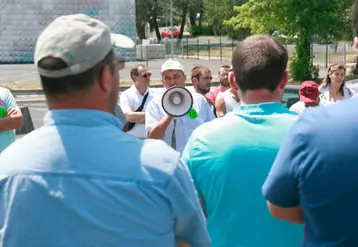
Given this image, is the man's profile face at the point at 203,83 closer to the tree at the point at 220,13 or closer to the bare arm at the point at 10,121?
the bare arm at the point at 10,121

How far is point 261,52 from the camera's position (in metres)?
2.76

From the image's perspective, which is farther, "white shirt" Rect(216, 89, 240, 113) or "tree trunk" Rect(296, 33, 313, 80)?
"tree trunk" Rect(296, 33, 313, 80)

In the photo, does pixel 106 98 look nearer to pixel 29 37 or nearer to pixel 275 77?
pixel 275 77

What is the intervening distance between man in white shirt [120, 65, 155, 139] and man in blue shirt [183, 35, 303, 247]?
4352mm

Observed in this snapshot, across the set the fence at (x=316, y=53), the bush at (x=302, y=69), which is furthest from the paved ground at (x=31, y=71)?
the bush at (x=302, y=69)

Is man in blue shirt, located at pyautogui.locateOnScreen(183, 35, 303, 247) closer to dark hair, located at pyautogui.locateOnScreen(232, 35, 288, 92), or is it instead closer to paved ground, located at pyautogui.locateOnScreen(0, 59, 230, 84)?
dark hair, located at pyautogui.locateOnScreen(232, 35, 288, 92)

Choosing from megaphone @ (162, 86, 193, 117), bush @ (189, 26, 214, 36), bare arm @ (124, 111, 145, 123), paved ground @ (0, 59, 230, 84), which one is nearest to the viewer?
megaphone @ (162, 86, 193, 117)

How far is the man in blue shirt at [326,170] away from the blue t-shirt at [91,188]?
1.30 feet

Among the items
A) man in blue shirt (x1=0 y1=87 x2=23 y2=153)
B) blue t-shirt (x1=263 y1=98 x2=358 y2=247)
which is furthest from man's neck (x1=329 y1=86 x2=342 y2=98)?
blue t-shirt (x1=263 y1=98 x2=358 y2=247)

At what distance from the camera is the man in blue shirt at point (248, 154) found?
2.74m

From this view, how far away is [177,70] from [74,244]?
4516mm

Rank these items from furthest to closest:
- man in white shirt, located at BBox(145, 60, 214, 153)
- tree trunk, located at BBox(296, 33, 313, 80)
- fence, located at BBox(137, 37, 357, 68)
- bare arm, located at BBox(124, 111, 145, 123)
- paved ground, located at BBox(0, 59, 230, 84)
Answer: fence, located at BBox(137, 37, 357, 68), paved ground, located at BBox(0, 59, 230, 84), tree trunk, located at BBox(296, 33, 313, 80), bare arm, located at BBox(124, 111, 145, 123), man in white shirt, located at BBox(145, 60, 214, 153)

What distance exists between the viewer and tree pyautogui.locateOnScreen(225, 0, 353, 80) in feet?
73.9

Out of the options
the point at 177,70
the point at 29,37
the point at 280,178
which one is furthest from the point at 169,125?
the point at 29,37
